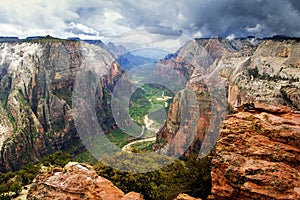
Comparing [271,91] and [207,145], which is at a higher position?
[271,91]

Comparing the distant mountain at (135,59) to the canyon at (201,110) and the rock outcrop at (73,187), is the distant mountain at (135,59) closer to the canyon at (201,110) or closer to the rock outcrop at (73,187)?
the canyon at (201,110)

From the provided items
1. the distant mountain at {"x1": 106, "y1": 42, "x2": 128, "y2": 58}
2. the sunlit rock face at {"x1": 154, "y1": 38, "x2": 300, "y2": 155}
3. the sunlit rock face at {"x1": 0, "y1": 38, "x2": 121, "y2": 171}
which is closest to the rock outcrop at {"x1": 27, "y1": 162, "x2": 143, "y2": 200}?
the distant mountain at {"x1": 106, "y1": 42, "x2": 128, "y2": 58}

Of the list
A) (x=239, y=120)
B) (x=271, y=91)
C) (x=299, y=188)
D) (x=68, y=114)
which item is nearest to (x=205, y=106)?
(x=271, y=91)

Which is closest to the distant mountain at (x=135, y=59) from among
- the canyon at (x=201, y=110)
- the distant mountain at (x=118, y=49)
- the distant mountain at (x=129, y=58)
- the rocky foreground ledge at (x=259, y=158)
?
the distant mountain at (x=129, y=58)

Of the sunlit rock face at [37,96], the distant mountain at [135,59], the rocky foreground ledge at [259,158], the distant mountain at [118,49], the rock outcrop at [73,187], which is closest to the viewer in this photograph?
the rocky foreground ledge at [259,158]

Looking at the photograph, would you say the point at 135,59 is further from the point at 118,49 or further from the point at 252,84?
the point at 252,84

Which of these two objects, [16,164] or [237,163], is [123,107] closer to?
[16,164]
